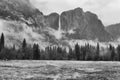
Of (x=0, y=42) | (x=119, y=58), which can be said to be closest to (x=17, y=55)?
(x=0, y=42)

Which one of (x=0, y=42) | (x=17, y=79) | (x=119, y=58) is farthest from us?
(x=0, y=42)

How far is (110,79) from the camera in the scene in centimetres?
3241

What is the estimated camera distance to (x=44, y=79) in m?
32.4

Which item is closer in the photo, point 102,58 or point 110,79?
point 110,79

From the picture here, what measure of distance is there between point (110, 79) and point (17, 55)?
473 ft

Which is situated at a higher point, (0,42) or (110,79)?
(0,42)

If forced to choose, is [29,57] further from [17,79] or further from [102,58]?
[17,79]

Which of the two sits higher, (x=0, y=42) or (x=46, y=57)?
(x=0, y=42)

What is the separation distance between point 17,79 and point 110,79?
49.6 ft

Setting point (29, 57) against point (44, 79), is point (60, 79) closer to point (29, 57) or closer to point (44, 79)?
point (44, 79)

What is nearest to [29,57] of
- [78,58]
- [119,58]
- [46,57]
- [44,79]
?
[46,57]

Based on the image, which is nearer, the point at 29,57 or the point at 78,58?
the point at 29,57

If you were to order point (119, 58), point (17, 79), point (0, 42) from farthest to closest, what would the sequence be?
1. point (0, 42)
2. point (119, 58)
3. point (17, 79)

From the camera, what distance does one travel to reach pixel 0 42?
18838 centimetres
